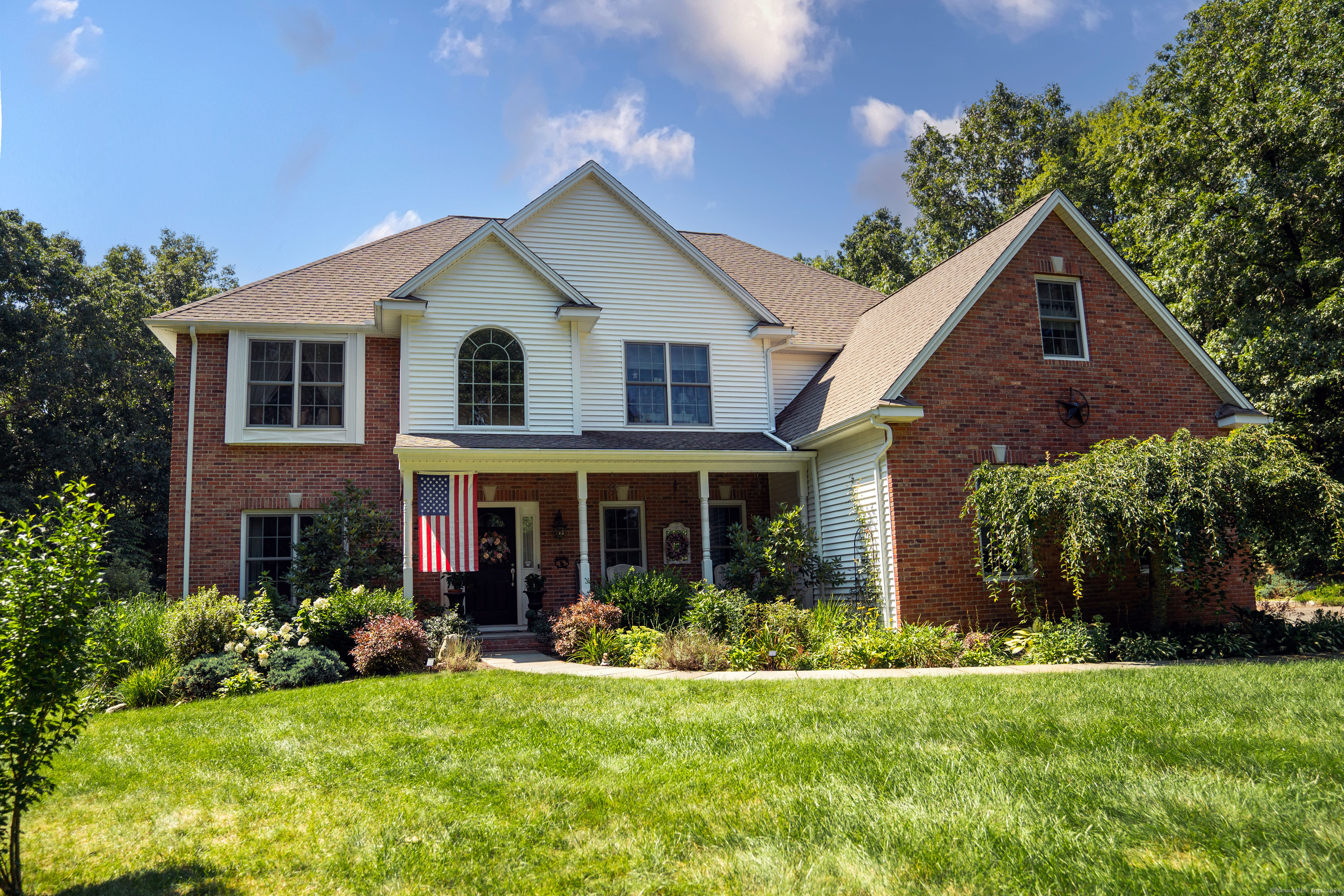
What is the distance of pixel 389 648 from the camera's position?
34.2 feet

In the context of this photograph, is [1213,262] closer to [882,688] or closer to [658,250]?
[658,250]

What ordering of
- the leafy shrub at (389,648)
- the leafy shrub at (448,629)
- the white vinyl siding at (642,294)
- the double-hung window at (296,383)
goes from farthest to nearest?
the white vinyl siding at (642,294) < the double-hung window at (296,383) < the leafy shrub at (448,629) < the leafy shrub at (389,648)

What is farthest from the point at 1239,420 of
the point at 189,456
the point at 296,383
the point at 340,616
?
the point at 189,456

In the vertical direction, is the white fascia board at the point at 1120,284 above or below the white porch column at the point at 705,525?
above

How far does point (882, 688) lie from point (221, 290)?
31752mm

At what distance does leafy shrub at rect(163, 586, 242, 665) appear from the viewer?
10.3 metres

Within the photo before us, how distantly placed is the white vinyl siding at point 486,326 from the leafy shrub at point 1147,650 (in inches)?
376

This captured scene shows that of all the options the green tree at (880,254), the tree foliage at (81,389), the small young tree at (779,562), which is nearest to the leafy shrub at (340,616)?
the small young tree at (779,562)

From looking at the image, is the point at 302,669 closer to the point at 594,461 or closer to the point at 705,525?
the point at 594,461

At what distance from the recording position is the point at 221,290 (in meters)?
31.5

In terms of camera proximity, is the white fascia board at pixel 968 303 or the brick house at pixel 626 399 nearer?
the white fascia board at pixel 968 303

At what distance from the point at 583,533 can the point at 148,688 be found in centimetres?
677

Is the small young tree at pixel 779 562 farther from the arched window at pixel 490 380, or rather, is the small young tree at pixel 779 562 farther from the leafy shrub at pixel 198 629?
the leafy shrub at pixel 198 629

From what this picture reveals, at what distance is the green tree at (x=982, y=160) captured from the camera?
3042cm
